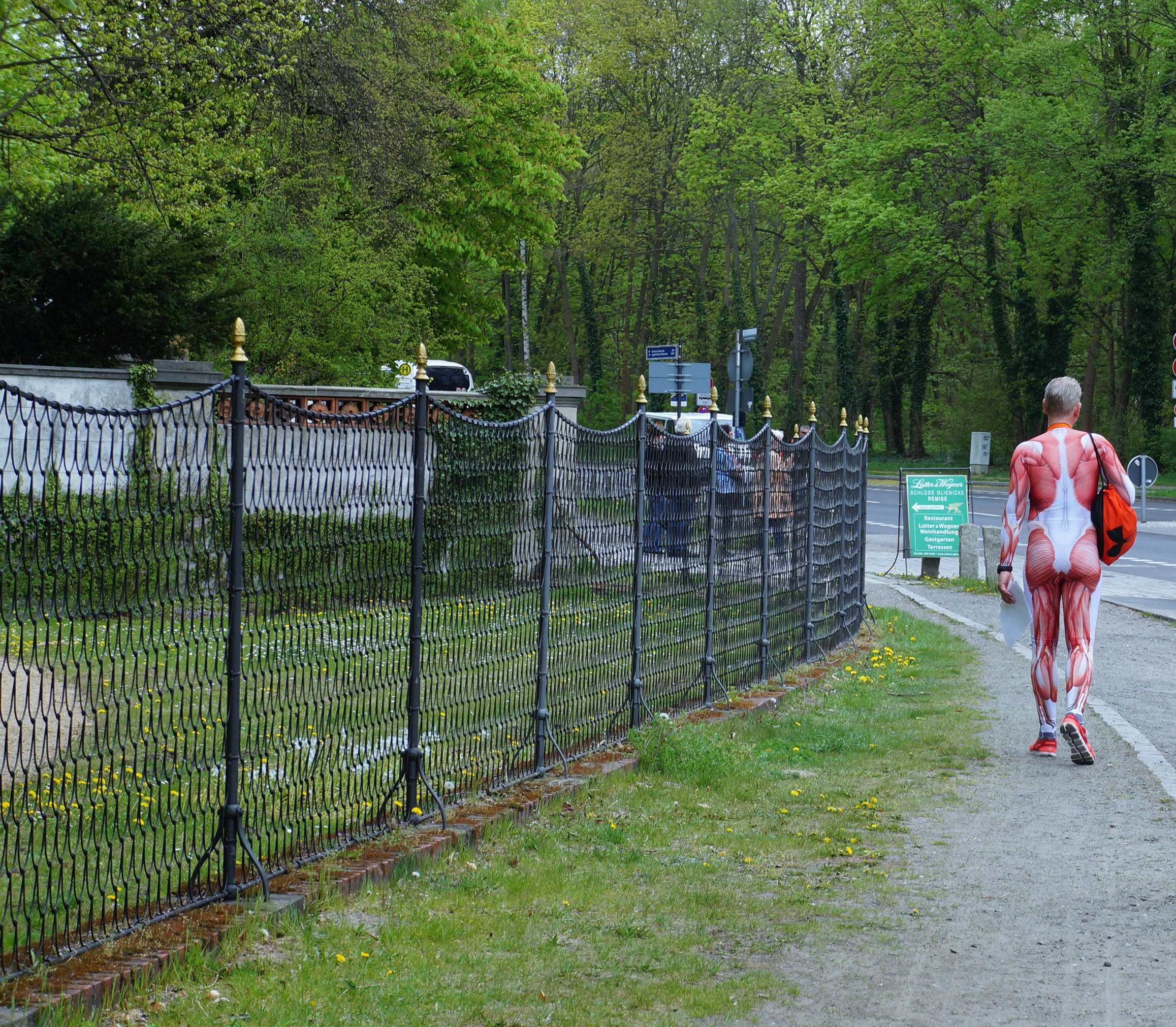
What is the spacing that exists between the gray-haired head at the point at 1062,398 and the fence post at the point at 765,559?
2.61m

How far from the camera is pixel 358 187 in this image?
1087 inches

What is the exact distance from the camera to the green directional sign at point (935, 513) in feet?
68.8

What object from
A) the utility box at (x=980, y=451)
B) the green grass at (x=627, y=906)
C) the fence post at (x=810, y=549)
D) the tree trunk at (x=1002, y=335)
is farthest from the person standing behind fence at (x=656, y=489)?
the tree trunk at (x=1002, y=335)

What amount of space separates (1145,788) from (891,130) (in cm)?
4653

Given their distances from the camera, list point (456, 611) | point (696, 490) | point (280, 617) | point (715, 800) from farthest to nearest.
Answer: point (696, 490), point (715, 800), point (456, 611), point (280, 617)

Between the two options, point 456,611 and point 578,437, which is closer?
point 456,611

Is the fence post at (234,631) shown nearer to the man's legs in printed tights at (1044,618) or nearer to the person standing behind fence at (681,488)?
the person standing behind fence at (681,488)

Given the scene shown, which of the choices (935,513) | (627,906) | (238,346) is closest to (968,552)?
(935,513)

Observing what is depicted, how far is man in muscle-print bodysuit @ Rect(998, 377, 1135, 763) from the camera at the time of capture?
325 inches

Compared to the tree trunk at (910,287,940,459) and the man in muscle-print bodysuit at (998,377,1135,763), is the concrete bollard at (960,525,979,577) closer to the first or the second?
the man in muscle-print bodysuit at (998,377,1135,763)

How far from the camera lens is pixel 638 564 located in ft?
27.4

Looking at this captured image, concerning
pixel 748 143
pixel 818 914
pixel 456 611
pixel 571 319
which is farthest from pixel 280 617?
pixel 571 319

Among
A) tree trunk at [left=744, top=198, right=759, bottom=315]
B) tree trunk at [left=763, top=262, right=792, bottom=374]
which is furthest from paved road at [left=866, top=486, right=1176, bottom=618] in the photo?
tree trunk at [left=744, top=198, right=759, bottom=315]

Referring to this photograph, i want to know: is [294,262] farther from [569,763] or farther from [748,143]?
[748,143]
